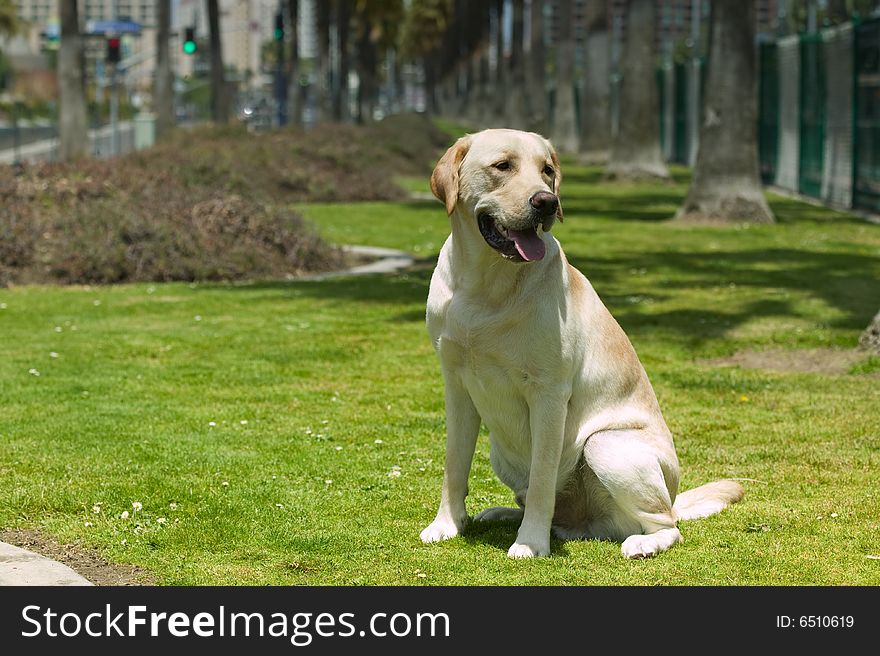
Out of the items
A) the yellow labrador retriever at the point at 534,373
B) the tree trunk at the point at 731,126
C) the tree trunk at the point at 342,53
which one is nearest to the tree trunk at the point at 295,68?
the tree trunk at the point at 342,53

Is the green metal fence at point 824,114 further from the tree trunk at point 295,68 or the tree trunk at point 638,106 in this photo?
the tree trunk at point 295,68

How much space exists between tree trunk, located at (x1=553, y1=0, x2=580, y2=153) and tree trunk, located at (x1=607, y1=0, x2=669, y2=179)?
463 inches

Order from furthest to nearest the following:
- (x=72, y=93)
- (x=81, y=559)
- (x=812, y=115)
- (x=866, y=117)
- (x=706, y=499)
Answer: (x=72, y=93) < (x=812, y=115) < (x=866, y=117) < (x=706, y=499) < (x=81, y=559)

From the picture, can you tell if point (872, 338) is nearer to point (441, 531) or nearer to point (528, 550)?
point (441, 531)

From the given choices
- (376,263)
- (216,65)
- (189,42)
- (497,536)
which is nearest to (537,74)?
(189,42)

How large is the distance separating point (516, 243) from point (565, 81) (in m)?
40.1

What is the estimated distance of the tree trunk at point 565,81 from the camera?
41688 mm

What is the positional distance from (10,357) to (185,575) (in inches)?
217

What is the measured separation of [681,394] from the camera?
9.09 meters

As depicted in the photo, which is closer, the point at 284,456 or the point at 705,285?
the point at 284,456

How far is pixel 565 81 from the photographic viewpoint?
1743 inches

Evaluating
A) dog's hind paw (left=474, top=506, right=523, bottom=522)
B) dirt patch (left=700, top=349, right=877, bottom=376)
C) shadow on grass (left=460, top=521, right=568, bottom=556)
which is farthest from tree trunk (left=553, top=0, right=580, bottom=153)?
shadow on grass (left=460, top=521, right=568, bottom=556)

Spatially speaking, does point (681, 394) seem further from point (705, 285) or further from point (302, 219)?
point (302, 219)

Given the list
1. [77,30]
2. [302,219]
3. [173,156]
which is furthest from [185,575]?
[77,30]
